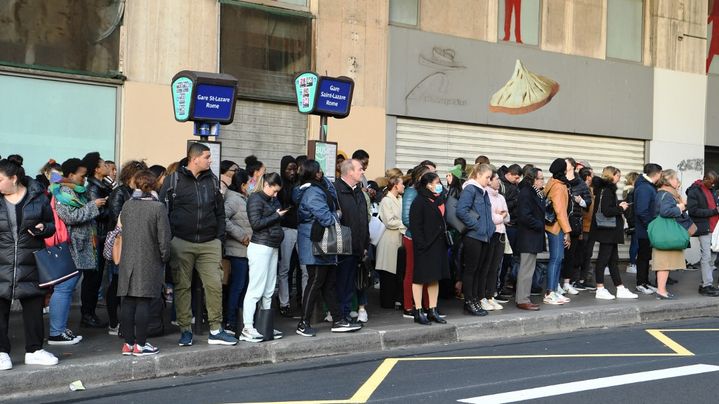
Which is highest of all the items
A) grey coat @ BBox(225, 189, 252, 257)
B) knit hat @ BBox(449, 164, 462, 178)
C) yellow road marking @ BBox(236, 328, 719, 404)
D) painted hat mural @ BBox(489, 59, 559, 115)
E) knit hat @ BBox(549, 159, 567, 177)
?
painted hat mural @ BBox(489, 59, 559, 115)

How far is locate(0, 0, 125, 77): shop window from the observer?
1233 cm

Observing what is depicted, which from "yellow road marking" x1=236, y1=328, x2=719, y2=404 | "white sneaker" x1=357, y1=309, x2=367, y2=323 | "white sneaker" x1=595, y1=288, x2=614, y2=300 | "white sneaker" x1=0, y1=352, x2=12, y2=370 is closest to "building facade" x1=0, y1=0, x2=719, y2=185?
"white sneaker" x1=357, y1=309, x2=367, y2=323

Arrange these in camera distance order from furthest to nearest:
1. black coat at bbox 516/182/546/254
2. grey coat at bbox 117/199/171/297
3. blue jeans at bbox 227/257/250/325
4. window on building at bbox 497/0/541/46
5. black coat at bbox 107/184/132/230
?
1. window on building at bbox 497/0/541/46
2. black coat at bbox 516/182/546/254
3. blue jeans at bbox 227/257/250/325
4. black coat at bbox 107/184/132/230
5. grey coat at bbox 117/199/171/297

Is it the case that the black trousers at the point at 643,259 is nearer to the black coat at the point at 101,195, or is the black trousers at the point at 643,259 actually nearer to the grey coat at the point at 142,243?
the black coat at the point at 101,195

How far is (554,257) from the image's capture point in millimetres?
12805

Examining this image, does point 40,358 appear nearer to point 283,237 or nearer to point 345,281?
point 283,237

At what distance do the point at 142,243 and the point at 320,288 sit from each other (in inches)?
89.3

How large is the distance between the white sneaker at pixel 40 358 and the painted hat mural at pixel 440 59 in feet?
31.9

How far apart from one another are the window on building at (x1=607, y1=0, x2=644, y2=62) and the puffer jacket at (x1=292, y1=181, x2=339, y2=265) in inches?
448

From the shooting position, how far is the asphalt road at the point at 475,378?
7.54m

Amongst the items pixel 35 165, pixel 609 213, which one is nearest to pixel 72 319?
pixel 35 165

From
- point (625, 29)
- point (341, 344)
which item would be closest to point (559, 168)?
point (341, 344)

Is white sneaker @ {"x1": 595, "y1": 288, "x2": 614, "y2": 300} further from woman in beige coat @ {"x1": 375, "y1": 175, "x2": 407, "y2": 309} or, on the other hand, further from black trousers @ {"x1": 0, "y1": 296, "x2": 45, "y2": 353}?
black trousers @ {"x1": 0, "y1": 296, "x2": 45, "y2": 353}

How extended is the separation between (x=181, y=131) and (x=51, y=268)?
228 inches
